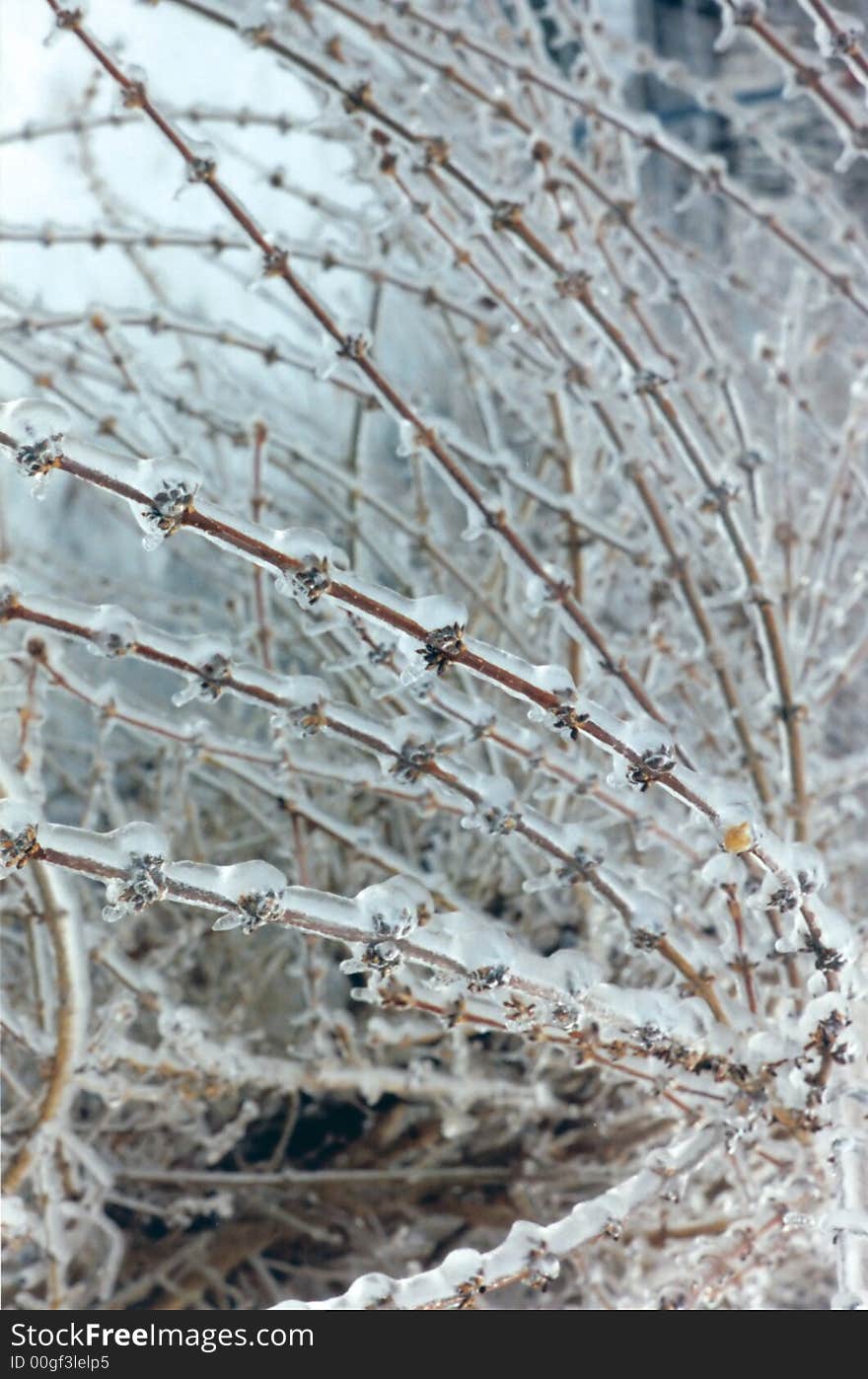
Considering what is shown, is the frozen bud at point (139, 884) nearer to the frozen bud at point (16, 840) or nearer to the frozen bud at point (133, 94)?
the frozen bud at point (16, 840)

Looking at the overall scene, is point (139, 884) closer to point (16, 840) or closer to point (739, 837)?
point (16, 840)

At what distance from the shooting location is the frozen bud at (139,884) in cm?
41

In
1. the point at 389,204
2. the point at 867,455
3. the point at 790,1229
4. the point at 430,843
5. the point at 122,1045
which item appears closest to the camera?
the point at 790,1229

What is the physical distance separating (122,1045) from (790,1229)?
0.42m

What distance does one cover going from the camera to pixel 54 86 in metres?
1.35

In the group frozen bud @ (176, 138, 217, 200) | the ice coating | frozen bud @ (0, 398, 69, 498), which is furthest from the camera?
frozen bud @ (176, 138, 217, 200)

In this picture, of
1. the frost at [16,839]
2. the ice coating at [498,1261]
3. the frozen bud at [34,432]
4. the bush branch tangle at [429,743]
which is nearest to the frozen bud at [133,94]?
the bush branch tangle at [429,743]

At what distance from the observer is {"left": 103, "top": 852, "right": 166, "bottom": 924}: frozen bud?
411 mm

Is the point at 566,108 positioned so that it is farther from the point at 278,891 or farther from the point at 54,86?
the point at 278,891

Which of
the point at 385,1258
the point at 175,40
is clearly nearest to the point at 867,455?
the point at 175,40

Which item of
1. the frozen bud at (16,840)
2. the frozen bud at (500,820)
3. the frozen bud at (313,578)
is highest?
the frozen bud at (313,578)

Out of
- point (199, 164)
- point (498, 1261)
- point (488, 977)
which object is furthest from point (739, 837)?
point (199, 164)

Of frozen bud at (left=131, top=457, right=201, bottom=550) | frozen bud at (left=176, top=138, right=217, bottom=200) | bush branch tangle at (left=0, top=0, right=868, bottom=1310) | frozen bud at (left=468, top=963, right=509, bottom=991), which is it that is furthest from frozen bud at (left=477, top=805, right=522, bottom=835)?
frozen bud at (left=176, top=138, right=217, bottom=200)

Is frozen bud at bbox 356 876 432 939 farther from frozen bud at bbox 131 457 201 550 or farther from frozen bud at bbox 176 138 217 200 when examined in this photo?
frozen bud at bbox 176 138 217 200
